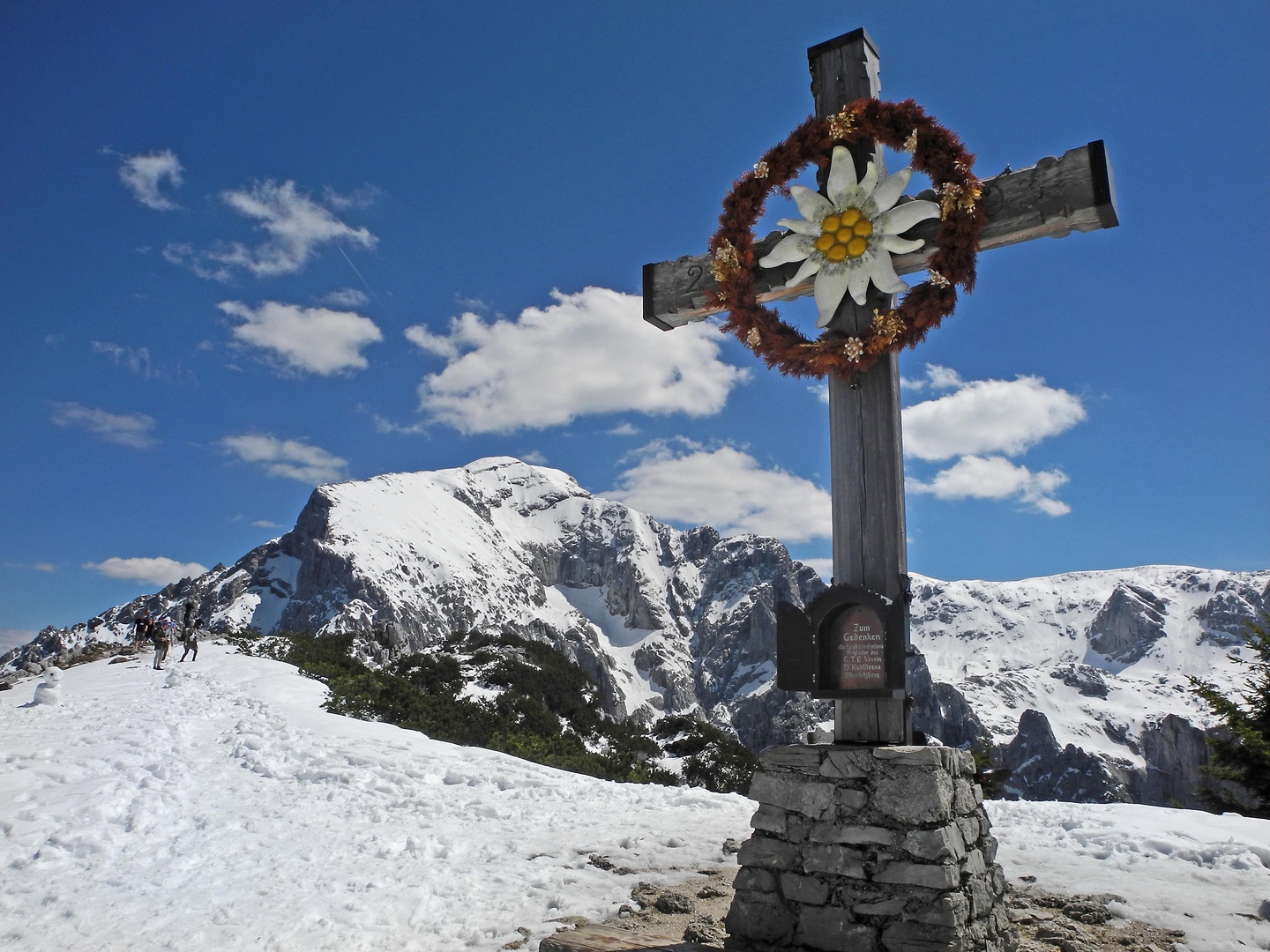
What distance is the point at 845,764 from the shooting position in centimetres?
473

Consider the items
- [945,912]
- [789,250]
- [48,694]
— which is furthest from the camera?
[48,694]

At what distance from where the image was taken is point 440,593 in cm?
14338

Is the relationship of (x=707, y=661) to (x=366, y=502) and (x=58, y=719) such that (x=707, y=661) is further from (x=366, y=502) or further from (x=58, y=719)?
(x=58, y=719)

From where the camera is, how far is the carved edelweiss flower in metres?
5.38

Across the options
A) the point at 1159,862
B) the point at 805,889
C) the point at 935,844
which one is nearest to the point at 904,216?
the point at 935,844

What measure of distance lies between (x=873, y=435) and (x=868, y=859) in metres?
2.65

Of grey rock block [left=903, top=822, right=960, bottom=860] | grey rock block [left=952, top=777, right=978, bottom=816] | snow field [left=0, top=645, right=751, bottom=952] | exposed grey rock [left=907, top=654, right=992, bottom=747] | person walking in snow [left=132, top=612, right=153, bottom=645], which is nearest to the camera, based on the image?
grey rock block [left=903, top=822, right=960, bottom=860]

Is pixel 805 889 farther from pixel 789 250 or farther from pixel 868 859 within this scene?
pixel 789 250

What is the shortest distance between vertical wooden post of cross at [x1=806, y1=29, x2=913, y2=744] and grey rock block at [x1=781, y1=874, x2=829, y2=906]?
2.85ft

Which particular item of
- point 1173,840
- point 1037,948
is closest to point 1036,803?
point 1173,840

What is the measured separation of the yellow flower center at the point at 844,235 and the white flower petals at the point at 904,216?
8 centimetres

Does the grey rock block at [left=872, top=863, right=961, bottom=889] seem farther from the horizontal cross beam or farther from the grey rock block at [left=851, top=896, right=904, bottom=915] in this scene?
the horizontal cross beam

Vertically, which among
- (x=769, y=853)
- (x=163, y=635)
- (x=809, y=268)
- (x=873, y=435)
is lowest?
(x=769, y=853)

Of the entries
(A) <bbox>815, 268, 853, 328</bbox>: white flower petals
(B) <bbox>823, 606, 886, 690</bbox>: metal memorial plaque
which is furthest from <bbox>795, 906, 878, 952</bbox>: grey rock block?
(A) <bbox>815, 268, 853, 328</bbox>: white flower petals
